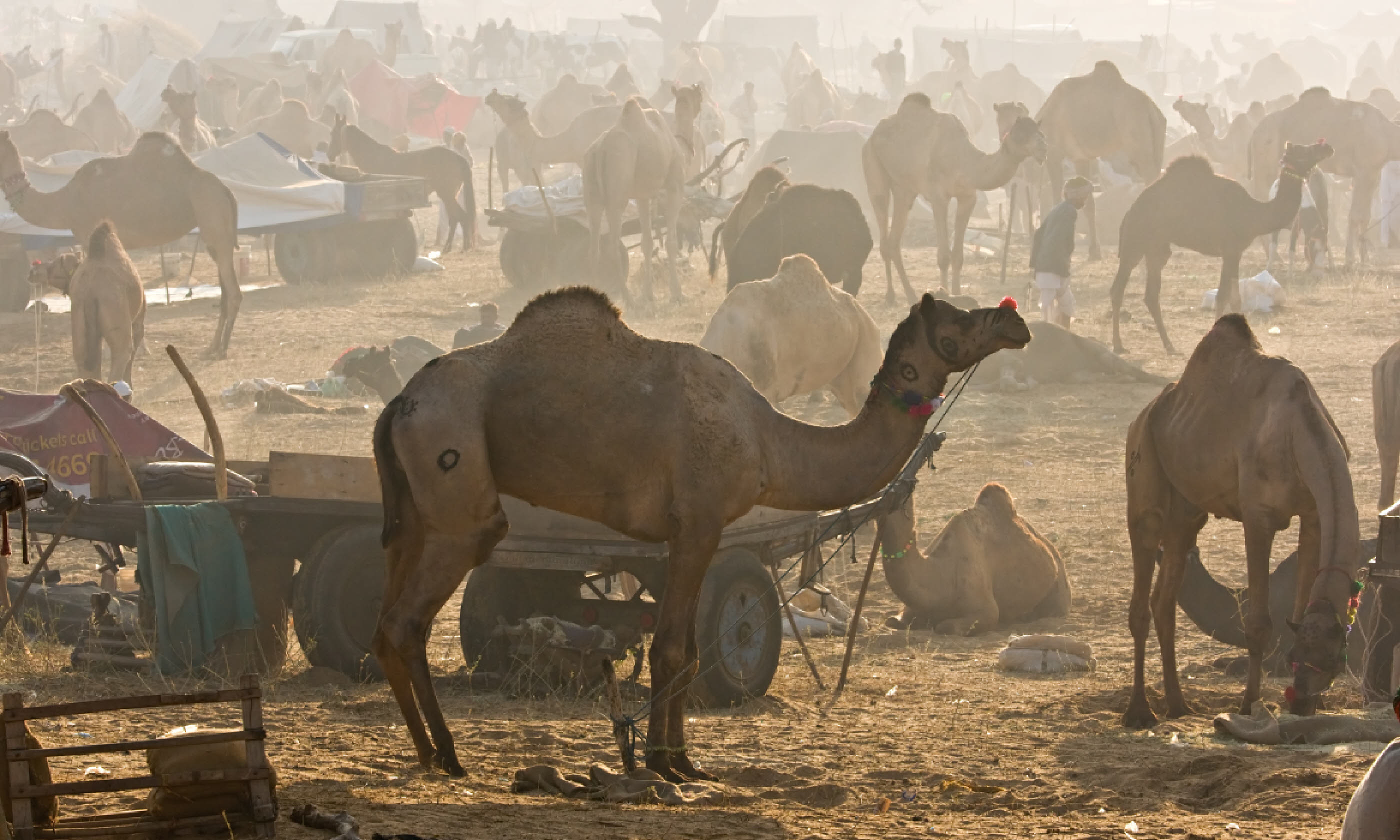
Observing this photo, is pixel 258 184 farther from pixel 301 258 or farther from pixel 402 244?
pixel 402 244

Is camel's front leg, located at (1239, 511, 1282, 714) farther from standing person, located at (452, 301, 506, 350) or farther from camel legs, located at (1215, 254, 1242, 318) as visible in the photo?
camel legs, located at (1215, 254, 1242, 318)

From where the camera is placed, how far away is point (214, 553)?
845 centimetres

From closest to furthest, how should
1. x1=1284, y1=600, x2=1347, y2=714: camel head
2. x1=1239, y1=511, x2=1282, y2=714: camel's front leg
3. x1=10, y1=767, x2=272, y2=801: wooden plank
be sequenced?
x1=10, y1=767, x2=272, y2=801: wooden plank → x1=1284, y1=600, x2=1347, y2=714: camel head → x1=1239, y1=511, x2=1282, y2=714: camel's front leg

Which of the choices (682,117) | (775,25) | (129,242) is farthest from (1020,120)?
(775,25)

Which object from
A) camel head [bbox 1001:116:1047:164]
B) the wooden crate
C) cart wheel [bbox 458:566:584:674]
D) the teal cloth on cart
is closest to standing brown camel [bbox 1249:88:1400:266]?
camel head [bbox 1001:116:1047:164]

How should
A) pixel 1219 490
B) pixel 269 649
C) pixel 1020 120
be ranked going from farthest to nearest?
pixel 1020 120 → pixel 269 649 → pixel 1219 490

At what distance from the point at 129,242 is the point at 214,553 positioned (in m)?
13.8

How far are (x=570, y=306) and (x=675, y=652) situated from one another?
1.43 meters

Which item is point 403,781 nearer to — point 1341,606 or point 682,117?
point 1341,606

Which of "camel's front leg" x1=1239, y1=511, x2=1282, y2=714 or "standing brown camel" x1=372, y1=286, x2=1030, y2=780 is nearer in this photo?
"standing brown camel" x1=372, y1=286, x2=1030, y2=780

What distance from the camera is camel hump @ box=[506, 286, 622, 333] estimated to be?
689 centimetres

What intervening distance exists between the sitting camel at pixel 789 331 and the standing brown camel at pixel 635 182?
956cm

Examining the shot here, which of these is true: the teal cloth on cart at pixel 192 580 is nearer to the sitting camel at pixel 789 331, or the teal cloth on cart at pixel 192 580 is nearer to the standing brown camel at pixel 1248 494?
the standing brown camel at pixel 1248 494

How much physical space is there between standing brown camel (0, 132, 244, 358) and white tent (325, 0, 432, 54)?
42766 millimetres
